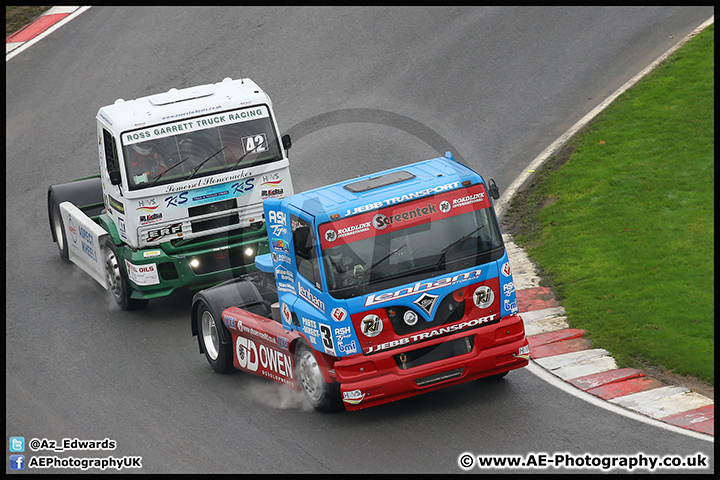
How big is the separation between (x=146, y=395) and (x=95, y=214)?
540cm

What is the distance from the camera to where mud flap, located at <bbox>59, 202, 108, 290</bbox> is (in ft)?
47.1

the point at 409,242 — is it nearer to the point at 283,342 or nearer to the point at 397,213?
the point at 397,213

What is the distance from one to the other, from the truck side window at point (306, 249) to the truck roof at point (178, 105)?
4096 mm

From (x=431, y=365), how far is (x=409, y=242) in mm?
1333

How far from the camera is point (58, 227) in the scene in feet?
53.1

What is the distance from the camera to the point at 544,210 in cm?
1540

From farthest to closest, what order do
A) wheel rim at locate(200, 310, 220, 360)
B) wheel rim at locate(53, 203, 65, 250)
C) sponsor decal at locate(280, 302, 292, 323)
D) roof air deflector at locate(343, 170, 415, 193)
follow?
wheel rim at locate(53, 203, 65, 250) < wheel rim at locate(200, 310, 220, 360) < sponsor decal at locate(280, 302, 292, 323) < roof air deflector at locate(343, 170, 415, 193)

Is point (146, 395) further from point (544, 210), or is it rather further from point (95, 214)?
point (544, 210)

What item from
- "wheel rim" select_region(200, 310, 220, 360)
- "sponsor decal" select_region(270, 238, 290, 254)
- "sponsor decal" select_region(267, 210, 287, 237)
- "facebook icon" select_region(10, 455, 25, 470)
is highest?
"sponsor decal" select_region(267, 210, 287, 237)

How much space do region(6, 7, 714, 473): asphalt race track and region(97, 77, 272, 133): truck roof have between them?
9.75ft

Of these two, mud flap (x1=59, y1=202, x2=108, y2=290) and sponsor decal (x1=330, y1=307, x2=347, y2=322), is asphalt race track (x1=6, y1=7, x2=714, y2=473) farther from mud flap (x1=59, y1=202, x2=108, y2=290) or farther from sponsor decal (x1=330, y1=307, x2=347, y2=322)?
sponsor decal (x1=330, y1=307, x2=347, y2=322)

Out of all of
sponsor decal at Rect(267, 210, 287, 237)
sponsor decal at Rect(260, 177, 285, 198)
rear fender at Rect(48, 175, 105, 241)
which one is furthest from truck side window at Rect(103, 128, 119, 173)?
sponsor decal at Rect(267, 210, 287, 237)

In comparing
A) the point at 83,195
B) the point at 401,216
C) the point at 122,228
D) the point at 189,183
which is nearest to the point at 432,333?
the point at 401,216

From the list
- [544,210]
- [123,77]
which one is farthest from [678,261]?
[123,77]
